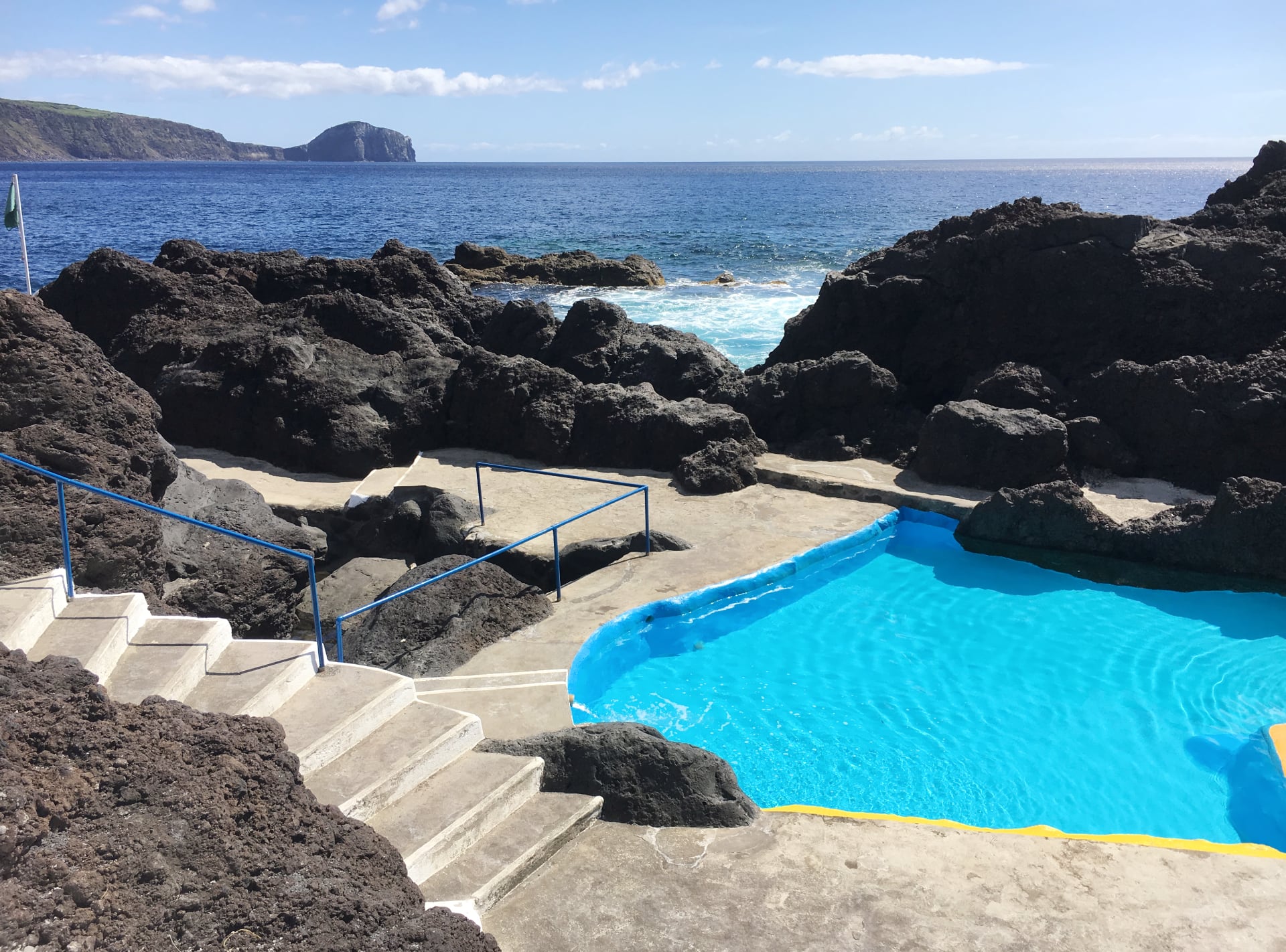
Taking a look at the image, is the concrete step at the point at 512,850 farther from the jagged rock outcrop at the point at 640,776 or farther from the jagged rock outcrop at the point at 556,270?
→ the jagged rock outcrop at the point at 556,270

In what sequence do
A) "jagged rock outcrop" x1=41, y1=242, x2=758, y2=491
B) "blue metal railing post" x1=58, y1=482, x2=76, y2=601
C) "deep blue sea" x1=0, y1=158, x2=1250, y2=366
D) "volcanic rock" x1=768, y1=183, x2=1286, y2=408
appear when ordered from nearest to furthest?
"blue metal railing post" x1=58, y1=482, x2=76, y2=601
"jagged rock outcrop" x1=41, y1=242, x2=758, y2=491
"volcanic rock" x1=768, y1=183, x2=1286, y2=408
"deep blue sea" x1=0, y1=158, x2=1250, y2=366

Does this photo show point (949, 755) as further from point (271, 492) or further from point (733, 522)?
point (271, 492)

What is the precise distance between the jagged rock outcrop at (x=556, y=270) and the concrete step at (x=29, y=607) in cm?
3355

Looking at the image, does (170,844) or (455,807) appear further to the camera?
(455,807)

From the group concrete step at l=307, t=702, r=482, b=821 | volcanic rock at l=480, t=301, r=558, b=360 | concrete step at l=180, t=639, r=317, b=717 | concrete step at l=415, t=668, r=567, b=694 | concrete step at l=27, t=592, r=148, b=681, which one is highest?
volcanic rock at l=480, t=301, r=558, b=360

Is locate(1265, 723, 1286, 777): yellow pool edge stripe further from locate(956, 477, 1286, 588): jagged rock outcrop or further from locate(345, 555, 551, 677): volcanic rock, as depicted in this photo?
locate(345, 555, 551, 677): volcanic rock

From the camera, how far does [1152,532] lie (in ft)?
35.7

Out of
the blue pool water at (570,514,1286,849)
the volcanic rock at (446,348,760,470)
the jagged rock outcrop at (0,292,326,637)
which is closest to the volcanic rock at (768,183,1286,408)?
the volcanic rock at (446,348,760,470)

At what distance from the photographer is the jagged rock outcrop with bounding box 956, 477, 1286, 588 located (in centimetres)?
1045

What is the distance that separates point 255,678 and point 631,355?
11.9 m

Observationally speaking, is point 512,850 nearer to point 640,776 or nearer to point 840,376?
point 640,776

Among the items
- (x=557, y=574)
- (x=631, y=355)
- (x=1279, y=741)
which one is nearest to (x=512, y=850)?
(x=557, y=574)

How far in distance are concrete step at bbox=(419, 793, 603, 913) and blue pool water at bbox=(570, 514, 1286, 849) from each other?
207 cm

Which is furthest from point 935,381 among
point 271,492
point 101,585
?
point 101,585
